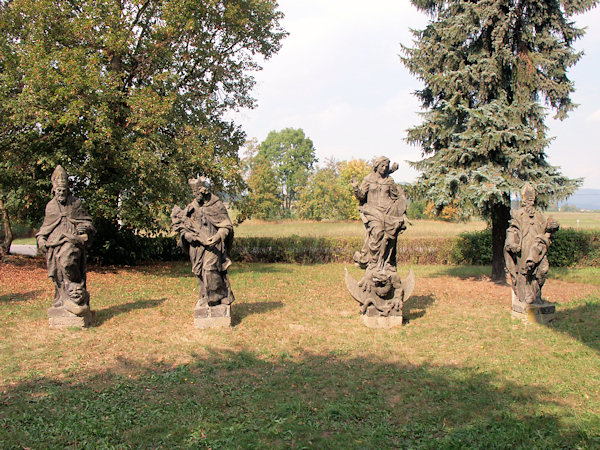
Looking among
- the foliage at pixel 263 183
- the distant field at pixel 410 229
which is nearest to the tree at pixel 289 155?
the foliage at pixel 263 183

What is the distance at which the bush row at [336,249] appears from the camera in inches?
676

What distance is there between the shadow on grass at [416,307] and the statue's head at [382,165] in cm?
300

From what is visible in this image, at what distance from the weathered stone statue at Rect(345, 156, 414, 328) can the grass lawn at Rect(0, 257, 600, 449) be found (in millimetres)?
448

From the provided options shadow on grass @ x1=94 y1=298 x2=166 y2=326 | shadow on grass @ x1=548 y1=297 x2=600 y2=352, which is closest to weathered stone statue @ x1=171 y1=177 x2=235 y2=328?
shadow on grass @ x1=94 y1=298 x2=166 y2=326

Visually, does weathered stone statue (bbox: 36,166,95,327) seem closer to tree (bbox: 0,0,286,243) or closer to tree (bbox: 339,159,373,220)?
tree (bbox: 0,0,286,243)

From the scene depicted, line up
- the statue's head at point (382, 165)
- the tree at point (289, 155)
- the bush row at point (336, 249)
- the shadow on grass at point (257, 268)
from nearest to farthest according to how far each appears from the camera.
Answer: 1. the statue's head at point (382, 165)
2. the shadow on grass at point (257, 268)
3. the bush row at point (336, 249)
4. the tree at point (289, 155)

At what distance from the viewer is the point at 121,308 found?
10016mm

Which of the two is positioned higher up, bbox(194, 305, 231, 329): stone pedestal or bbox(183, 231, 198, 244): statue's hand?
bbox(183, 231, 198, 244): statue's hand

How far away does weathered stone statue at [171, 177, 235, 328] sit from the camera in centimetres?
827

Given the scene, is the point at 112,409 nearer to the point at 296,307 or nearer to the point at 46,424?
the point at 46,424

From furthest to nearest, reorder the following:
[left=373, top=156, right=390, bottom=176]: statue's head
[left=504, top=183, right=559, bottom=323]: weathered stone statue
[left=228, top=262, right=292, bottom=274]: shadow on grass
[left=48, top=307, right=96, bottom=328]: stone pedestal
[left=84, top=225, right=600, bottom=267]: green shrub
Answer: [left=84, top=225, right=600, bottom=267]: green shrub < [left=228, top=262, right=292, bottom=274]: shadow on grass < [left=373, top=156, right=390, bottom=176]: statue's head < [left=504, top=183, right=559, bottom=323]: weathered stone statue < [left=48, top=307, right=96, bottom=328]: stone pedestal

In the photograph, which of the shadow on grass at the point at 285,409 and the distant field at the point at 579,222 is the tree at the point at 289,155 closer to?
the distant field at the point at 579,222

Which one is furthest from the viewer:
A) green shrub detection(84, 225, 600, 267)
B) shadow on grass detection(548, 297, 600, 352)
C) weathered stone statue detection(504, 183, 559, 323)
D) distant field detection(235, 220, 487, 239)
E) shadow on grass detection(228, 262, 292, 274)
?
distant field detection(235, 220, 487, 239)

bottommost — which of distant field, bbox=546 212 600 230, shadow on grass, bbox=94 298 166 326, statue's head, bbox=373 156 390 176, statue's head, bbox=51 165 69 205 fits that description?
shadow on grass, bbox=94 298 166 326
